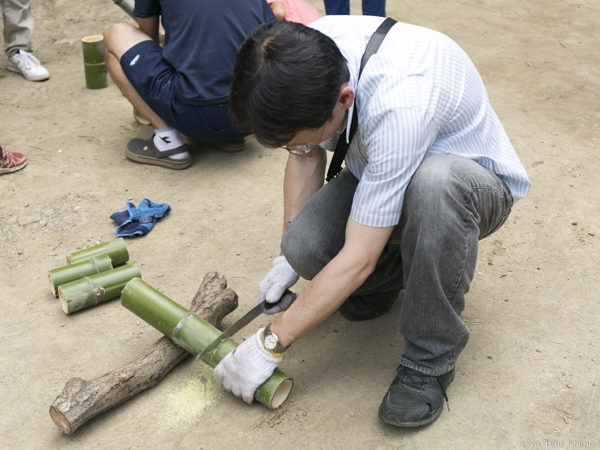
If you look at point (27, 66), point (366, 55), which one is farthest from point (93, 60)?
point (366, 55)

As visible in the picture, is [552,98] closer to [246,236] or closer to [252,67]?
[246,236]

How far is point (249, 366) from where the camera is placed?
2385mm

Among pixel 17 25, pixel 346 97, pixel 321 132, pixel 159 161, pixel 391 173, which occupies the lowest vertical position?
pixel 159 161

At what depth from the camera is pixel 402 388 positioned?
2.44 metres

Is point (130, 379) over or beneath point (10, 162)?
over

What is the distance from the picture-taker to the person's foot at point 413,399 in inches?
93.1

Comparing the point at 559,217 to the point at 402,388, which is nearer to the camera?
the point at 402,388

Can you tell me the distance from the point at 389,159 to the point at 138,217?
73.2 inches

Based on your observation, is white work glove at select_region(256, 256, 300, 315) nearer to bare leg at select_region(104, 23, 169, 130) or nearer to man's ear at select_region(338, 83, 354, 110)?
man's ear at select_region(338, 83, 354, 110)

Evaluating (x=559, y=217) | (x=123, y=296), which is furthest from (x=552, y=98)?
(x=123, y=296)

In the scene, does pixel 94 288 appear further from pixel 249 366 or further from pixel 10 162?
pixel 10 162

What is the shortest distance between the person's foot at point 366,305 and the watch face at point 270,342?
0.63m

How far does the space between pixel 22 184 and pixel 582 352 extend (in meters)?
3.11

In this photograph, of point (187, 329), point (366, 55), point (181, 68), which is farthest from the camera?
point (181, 68)
